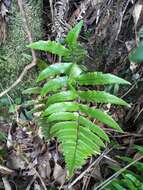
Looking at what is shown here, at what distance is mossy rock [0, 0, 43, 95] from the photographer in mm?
2034

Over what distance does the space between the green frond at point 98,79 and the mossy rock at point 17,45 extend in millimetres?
604

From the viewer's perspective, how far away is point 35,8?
2.05 m

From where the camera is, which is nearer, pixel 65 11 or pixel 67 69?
pixel 67 69

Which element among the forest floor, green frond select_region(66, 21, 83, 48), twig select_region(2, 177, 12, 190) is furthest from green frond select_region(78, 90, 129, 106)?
twig select_region(2, 177, 12, 190)

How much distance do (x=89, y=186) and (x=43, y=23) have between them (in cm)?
101

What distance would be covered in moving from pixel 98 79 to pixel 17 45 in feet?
2.39

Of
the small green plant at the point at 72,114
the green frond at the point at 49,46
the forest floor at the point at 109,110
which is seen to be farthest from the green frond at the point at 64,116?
the forest floor at the point at 109,110

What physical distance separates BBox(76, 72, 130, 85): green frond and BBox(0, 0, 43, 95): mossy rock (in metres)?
0.60

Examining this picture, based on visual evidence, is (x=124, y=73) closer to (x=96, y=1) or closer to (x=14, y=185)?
(x=96, y=1)

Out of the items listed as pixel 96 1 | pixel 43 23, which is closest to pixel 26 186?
pixel 43 23

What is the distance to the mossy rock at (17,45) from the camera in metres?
2.03

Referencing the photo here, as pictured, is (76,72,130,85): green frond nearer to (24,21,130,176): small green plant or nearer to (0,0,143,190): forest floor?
(24,21,130,176): small green plant

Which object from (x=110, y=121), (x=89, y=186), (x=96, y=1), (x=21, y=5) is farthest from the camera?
(x=89, y=186)

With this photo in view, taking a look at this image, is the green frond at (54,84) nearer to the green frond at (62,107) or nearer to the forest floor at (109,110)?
the green frond at (62,107)
